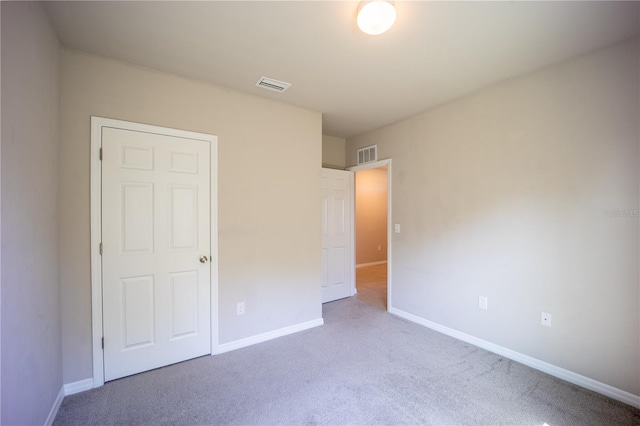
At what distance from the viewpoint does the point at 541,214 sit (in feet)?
7.67

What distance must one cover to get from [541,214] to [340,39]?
2.19 m

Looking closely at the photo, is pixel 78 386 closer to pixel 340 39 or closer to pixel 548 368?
pixel 340 39

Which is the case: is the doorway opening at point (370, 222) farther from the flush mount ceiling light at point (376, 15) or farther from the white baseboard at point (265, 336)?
the flush mount ceiling light at point (376, 15)

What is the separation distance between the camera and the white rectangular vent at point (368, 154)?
13.1 ft

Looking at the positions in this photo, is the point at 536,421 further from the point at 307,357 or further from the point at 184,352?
the point at 184,352

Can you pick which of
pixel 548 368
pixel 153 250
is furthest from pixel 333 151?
pixel 548 368

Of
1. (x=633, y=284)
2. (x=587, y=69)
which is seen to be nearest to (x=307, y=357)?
(x=633, y=284)

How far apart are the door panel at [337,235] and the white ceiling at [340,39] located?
5.72ft

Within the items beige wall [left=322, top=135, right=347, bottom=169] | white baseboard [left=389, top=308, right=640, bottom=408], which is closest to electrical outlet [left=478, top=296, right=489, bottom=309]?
white baseboard [left=389, top=308, right=640, bottom=408]

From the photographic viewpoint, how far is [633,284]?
6.25 feet

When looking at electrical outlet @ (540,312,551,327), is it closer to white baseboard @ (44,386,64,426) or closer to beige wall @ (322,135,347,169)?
beige wall @ (322,135,347,169)

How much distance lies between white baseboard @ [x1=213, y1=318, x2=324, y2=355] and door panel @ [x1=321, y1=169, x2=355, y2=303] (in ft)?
3.03

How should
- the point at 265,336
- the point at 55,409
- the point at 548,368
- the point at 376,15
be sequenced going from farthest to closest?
the point at 265,336 → the point at 548,368 → the point at 55,409 → the point at 376,15

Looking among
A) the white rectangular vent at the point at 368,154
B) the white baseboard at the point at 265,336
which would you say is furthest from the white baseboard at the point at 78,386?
the white rectangular vent at the point at 368,154
